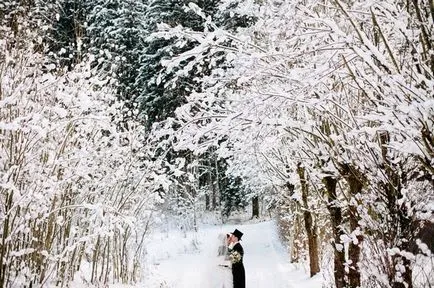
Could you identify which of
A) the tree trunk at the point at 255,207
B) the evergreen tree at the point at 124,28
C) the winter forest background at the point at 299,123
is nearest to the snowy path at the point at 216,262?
the winter forest background at the point at 299,123

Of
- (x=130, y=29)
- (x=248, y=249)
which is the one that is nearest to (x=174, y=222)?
(x=248, y=249)

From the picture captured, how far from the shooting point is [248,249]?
71.1ft

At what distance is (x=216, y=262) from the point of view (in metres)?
10.5

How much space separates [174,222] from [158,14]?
12.3 meters

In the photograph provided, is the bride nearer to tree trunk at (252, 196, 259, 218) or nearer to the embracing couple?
the embracing couple

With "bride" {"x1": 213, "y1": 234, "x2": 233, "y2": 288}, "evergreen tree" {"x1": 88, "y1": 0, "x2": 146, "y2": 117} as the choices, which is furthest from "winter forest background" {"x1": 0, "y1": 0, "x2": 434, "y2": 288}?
"evergreen tree" {"x1": 88, "y1": 0, "x2": 146, "y2": 117}

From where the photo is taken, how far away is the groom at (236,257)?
10.6 meters

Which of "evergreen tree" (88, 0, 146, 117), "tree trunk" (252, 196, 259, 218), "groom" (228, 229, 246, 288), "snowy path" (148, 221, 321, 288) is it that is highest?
"evergreen tree" (88, 0, 146, 117)

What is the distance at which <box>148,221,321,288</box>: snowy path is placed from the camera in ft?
36.8

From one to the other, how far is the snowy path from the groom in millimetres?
312

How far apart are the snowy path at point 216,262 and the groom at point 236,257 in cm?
31

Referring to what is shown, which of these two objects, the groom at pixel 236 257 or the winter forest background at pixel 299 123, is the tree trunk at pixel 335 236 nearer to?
the winter forest background at pixel 299 123

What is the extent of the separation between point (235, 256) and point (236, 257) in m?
0.03

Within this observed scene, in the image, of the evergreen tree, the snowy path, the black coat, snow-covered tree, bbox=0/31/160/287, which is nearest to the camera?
snow-covered tree, bbox=0/31/160/287
